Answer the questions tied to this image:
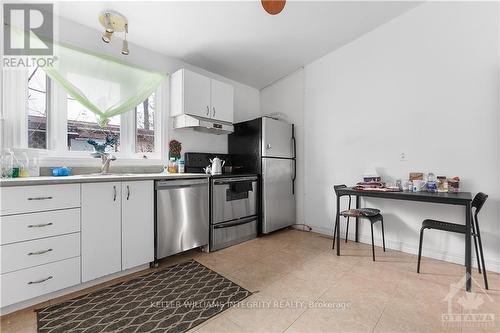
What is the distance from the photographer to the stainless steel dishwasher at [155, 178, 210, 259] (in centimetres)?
235

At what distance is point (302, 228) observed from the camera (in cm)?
380

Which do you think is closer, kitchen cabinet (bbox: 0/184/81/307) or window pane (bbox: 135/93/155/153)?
kitchen cabinet (bbox: 0/184/81/307)

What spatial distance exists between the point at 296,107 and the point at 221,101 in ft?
4.29

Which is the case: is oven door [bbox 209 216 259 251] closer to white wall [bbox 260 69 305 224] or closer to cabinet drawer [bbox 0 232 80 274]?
white wall [bbox 260 69 305 224]

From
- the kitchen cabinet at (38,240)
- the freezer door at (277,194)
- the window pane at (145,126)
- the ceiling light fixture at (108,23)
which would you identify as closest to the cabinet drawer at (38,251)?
the kitchen cabinet at (38,240)

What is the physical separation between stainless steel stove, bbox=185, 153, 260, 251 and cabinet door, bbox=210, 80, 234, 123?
61 cm

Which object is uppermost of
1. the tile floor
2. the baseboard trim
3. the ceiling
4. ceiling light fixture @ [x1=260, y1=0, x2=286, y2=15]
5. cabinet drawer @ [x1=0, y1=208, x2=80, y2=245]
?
the ceiling

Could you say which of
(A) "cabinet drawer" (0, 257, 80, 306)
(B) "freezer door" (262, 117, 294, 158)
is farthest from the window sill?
(B) "freezer door" (262, 117, 294, 158)

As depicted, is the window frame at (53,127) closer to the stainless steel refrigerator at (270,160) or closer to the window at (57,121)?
the window at (57,121)

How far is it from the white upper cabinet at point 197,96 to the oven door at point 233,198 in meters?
0.94

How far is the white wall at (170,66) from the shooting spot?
2.35 meters

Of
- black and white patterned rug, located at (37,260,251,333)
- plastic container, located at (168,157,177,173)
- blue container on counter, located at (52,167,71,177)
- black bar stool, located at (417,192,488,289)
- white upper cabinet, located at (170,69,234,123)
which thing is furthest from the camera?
plastic container, located at (168,157,177,173)

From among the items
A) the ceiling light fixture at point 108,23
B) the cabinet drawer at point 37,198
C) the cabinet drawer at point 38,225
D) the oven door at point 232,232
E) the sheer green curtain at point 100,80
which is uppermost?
the ceiling light fixture at point 108,23

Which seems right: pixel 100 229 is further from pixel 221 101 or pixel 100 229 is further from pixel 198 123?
pixel 221 101
